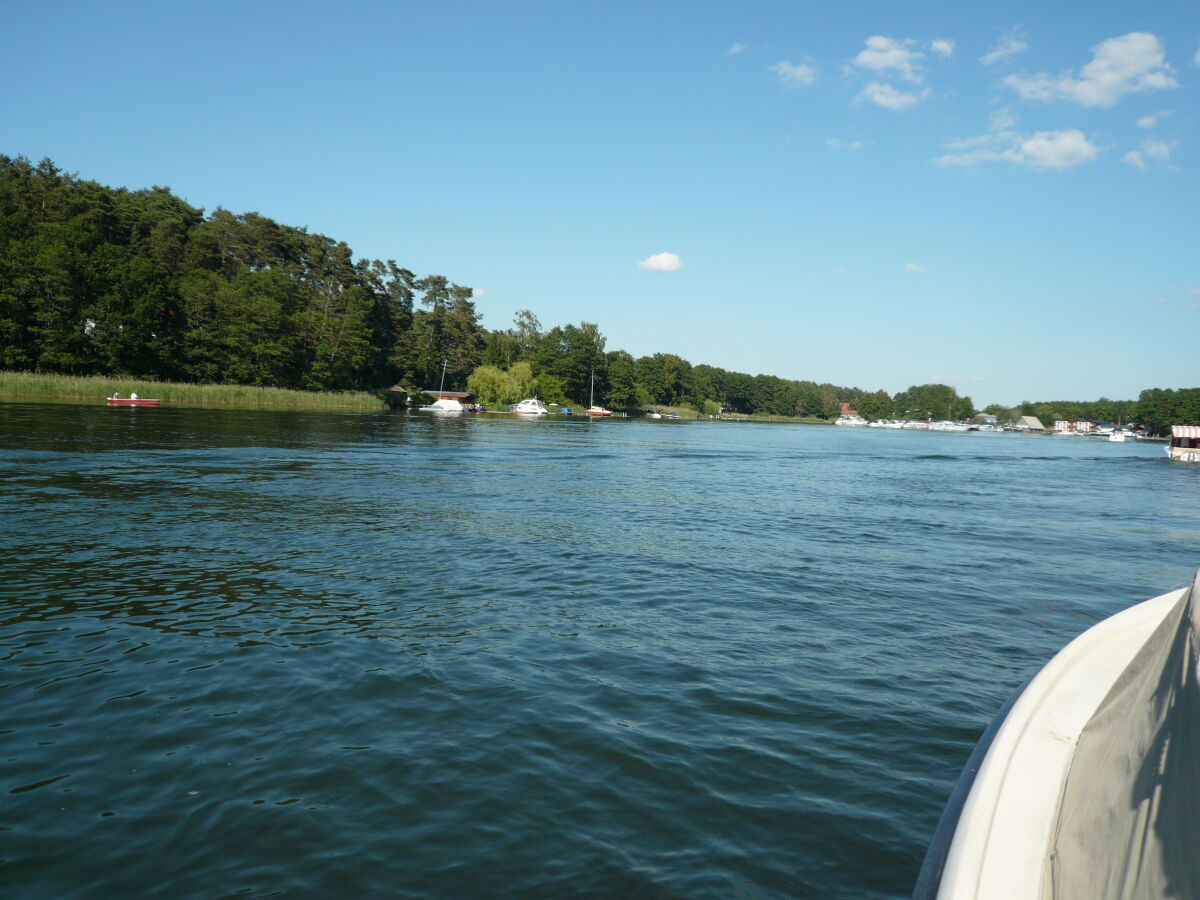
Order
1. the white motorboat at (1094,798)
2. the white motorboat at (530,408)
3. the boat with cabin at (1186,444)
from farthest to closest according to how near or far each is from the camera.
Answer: the white motorboat at (530,408), the boat with cabin at (1186,444), the white motorboat at (1094,798)

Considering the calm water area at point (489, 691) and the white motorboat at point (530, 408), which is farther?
the white motorboat at point (530, 408)

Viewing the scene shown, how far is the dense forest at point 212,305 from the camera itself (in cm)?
7138

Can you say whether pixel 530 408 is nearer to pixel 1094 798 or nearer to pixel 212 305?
pixel 212 305

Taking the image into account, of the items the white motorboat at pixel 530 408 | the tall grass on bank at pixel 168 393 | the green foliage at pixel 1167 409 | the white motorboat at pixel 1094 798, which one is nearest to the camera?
the white motorboat at pixel 1094 798

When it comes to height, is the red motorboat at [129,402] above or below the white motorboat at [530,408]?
below

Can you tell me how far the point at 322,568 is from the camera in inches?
439

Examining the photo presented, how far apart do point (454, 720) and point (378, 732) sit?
0.62m

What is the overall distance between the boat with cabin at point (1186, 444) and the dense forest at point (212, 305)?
86025 mm

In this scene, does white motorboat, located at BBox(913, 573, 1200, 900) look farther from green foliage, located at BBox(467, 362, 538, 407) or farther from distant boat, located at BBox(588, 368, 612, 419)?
distant boat, located at BBox(588, 368, 612, 419)

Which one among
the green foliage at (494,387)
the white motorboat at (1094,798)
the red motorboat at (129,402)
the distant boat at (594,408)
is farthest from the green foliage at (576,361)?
the white motorboat at (1094,798)

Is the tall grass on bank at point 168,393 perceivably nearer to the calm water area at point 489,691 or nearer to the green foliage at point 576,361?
the calm water area at point 489,691

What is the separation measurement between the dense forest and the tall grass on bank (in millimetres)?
8020

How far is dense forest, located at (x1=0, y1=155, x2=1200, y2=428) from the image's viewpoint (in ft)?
234

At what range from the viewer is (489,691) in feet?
22.0
